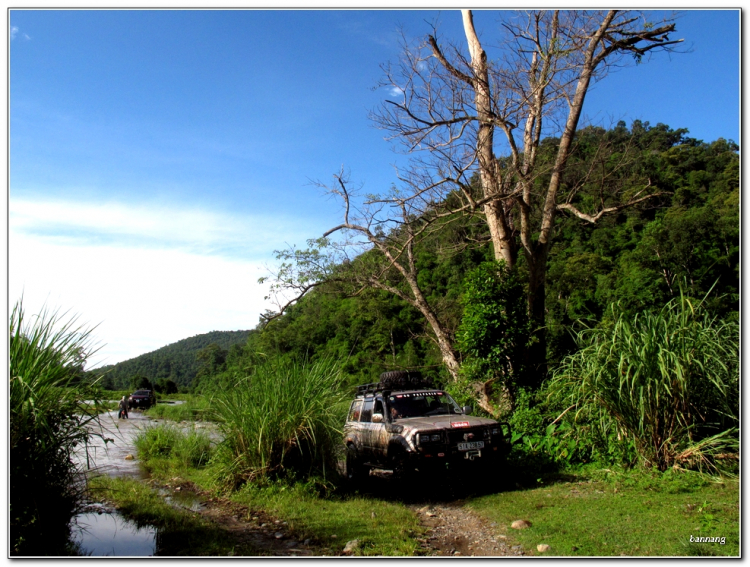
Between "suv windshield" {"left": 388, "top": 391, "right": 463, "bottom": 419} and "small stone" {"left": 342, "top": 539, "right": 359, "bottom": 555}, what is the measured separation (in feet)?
10.9

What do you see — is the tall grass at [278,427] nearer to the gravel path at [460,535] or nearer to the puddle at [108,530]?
the puddle at [108,530]

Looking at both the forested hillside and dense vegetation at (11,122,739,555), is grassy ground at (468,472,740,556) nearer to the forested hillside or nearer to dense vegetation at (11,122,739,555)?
dense vegetation at (11,122,739,555)

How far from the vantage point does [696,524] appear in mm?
5406

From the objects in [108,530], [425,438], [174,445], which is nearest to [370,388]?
[425,438]

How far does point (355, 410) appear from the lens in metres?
9.82

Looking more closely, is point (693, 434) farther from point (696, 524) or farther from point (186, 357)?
point (186, 357)

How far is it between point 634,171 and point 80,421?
1529 centimetres

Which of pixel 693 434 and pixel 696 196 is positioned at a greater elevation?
pixel 696 196

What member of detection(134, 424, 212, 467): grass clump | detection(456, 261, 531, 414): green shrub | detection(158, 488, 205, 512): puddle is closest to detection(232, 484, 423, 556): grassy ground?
detection(158, 488, 205, 512): puddle

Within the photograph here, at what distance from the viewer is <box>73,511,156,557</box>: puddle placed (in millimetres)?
5494

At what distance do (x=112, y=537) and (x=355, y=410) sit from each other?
461 centimetres

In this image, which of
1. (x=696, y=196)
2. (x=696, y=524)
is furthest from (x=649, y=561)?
(x=696, y=196)

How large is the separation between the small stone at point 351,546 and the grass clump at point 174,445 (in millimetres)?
5886

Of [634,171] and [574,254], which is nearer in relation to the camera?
[634,171]
